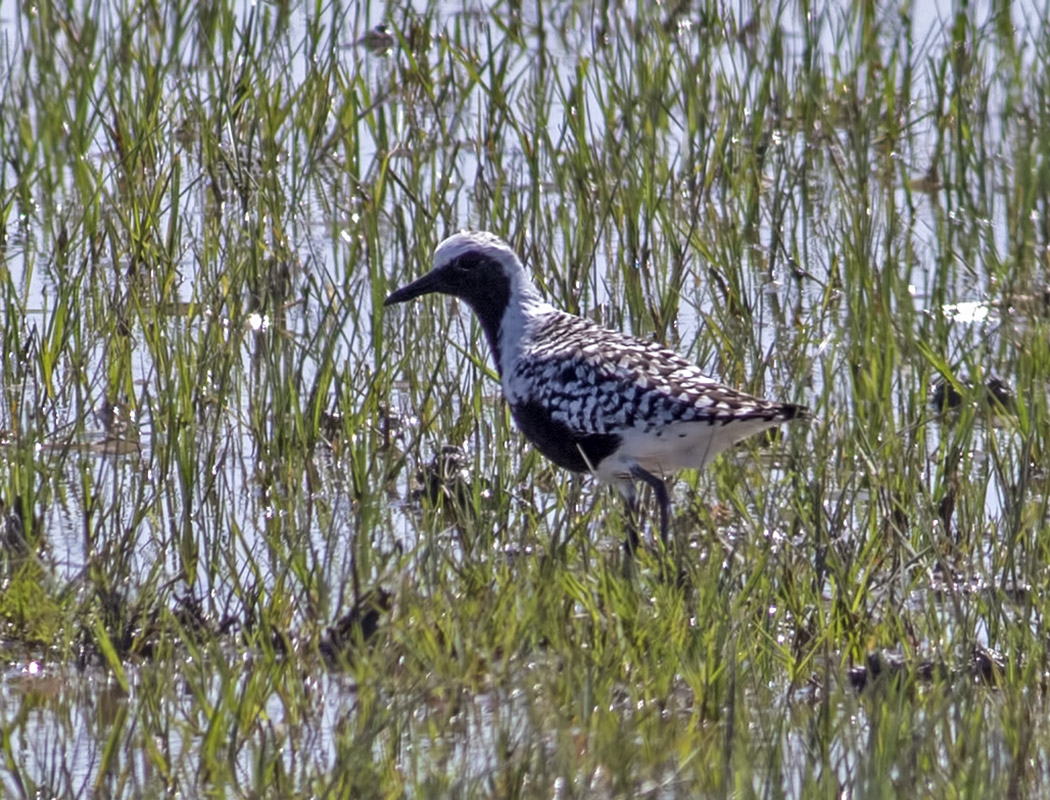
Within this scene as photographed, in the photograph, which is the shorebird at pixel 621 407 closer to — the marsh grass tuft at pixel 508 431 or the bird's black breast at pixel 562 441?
the bird's black breast at pixel 562 441

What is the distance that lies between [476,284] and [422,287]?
159 millimetres

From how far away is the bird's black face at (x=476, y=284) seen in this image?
6.29m

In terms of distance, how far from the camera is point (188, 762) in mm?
4281

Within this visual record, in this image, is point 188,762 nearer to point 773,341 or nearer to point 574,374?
point 574,374

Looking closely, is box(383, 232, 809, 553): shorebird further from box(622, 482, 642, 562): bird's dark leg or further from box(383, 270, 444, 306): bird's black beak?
box(383, 270, 444, 306): bird's black beak

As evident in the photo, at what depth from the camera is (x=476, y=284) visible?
6.29 meters

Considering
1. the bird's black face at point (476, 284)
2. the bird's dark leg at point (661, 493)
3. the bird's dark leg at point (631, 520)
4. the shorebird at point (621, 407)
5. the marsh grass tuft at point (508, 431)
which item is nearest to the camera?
the marsh grass tuft at point (508, 431)

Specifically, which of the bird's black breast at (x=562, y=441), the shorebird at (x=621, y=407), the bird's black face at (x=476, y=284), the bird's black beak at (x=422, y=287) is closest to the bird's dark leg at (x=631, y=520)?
the shorebird at (x=621, y=407)

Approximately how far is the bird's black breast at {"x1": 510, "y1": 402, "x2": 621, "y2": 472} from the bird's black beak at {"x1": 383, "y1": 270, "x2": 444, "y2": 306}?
2.07ft

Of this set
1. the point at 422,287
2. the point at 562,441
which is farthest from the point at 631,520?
the point at 422,287

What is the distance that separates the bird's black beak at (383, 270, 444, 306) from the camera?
6.31 m

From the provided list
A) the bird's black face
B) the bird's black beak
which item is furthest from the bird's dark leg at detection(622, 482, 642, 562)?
the bird's black beak

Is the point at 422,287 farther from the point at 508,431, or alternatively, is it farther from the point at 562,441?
the point at 562,441

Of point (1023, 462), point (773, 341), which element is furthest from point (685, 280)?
point (1023, 462)
